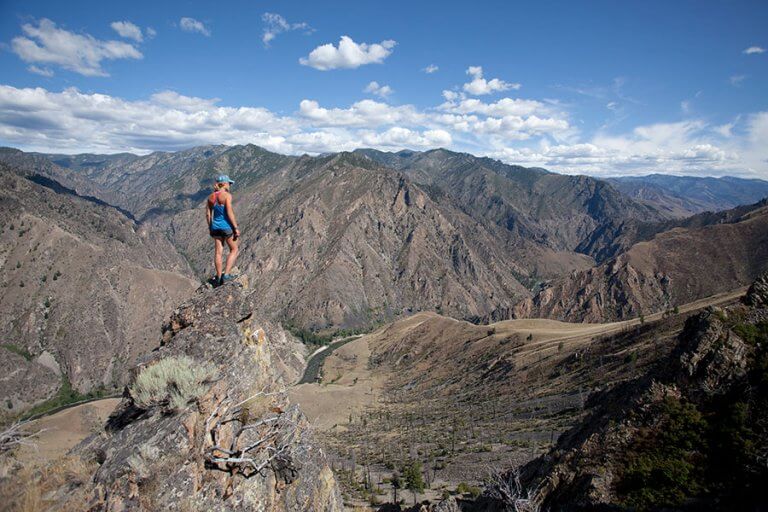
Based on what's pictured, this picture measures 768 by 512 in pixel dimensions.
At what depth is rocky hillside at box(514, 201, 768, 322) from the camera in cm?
15712

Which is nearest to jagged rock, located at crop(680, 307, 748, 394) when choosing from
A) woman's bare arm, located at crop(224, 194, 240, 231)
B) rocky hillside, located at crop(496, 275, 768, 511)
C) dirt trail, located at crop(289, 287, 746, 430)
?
rocky hillside, located at crop(496, 275, 768, 511)

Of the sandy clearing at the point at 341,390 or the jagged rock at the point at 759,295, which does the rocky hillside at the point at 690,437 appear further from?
the sandy clearing at the point at 341,390

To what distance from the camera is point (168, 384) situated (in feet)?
28.4

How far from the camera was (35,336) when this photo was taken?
13188cm

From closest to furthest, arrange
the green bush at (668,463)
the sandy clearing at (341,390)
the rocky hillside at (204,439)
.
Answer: the rocky hillside at (204,439)
the green bush at (668,463)
the sandy clearing at (341,390)

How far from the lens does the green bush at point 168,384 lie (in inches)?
330

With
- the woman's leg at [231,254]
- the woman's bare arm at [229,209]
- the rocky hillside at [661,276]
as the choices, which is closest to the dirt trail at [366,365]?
the rocky hillside at [661,276]

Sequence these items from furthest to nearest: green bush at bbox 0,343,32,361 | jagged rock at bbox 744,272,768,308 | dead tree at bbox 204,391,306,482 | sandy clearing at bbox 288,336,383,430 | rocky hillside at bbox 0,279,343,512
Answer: green bush at bbox 0,343,32,361
sandy clearing at bbox 288,336,383,430
jagged rock at bbox 744,272,768,308
dead tree at bbox 204,391,306,482
rocky hillside at bbox 0,279,343,512

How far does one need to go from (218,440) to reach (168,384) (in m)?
1.64

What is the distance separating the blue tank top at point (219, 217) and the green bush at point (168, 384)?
14.1ft

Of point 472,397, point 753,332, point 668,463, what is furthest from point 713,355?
point 472,397

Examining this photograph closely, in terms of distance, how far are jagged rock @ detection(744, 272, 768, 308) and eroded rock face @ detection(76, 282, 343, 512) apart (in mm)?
15409

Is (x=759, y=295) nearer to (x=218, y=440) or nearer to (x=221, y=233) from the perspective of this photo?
(x=218, y=440)

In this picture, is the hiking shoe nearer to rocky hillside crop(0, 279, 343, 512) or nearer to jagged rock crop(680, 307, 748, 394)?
rocky hillside crop(0, 279, 343, 512)
